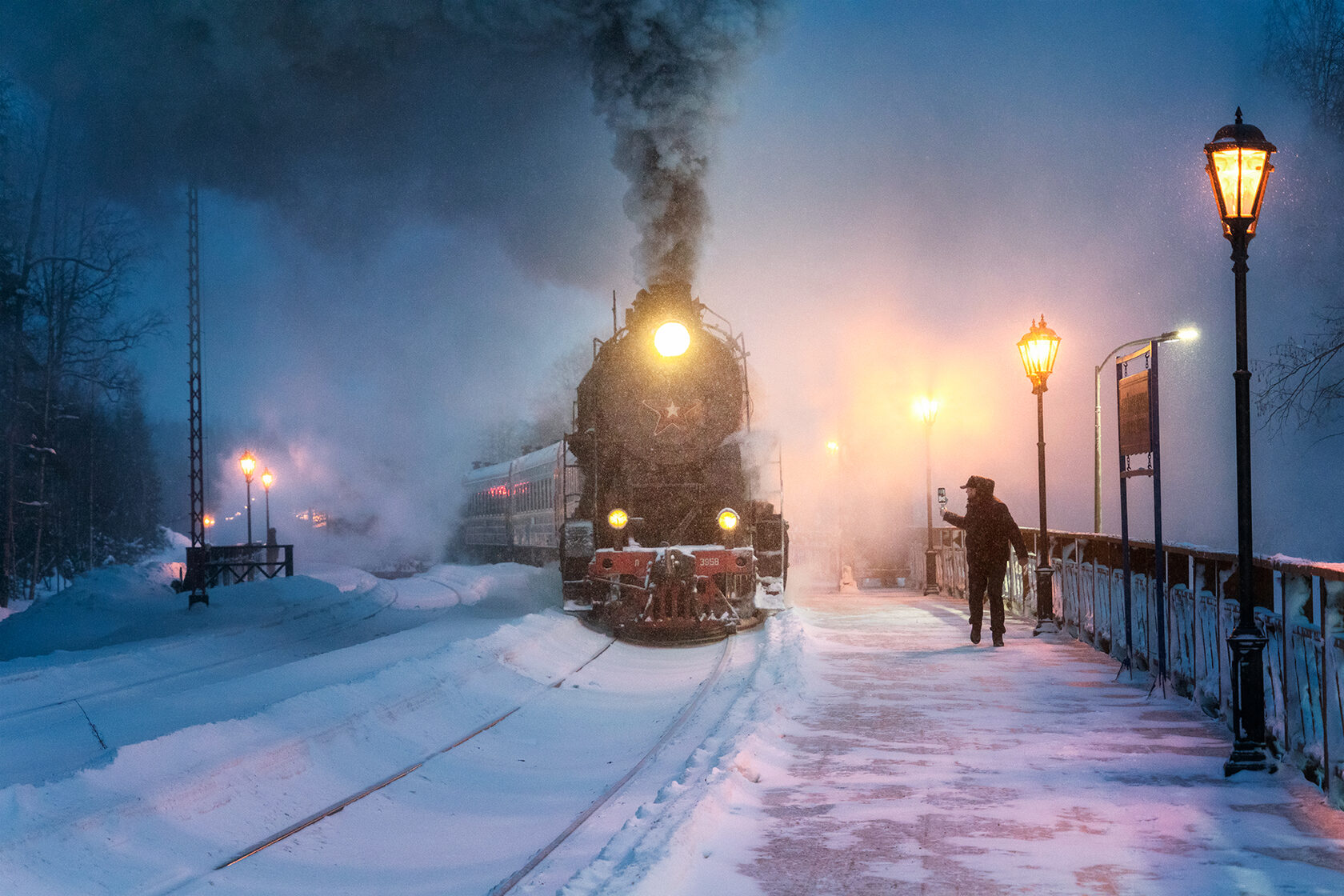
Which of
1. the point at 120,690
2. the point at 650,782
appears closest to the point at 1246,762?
the point at 650,782

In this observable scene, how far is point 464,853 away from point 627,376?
9.53m

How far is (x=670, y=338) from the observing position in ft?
48.6

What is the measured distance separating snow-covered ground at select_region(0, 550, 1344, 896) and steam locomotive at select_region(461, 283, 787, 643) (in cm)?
→ 159

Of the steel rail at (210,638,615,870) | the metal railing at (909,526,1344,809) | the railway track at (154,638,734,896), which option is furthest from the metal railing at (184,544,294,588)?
A: the metal railing at (909,526,1344,809)

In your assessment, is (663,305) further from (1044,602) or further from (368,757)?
(368,757)

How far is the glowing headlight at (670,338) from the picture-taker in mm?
14805

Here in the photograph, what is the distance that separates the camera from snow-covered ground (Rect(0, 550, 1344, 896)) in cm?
505

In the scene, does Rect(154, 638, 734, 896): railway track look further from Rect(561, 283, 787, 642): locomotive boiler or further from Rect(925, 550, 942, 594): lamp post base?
Rect(925, 550, 942, 594): lamp post base

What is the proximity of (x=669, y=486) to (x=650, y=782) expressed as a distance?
337 inches

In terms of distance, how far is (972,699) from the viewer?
31.3 ft

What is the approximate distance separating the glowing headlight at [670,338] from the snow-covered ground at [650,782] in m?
4.04

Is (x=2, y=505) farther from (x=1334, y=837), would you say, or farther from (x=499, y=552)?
(x=1334, y=837)

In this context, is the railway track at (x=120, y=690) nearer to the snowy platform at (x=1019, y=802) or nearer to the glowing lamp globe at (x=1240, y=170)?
the snowy platform at (x=1019, y=802)

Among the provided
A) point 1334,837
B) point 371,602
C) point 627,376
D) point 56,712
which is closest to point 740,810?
point 1334,837
